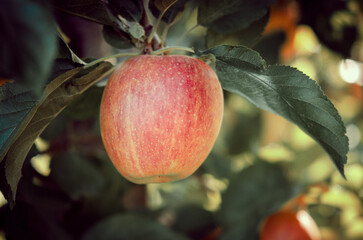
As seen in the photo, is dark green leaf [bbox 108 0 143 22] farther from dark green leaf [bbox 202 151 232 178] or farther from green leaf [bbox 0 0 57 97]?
dark green leaf [bbox 202 151 232 178]

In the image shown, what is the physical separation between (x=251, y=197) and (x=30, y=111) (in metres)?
0.90

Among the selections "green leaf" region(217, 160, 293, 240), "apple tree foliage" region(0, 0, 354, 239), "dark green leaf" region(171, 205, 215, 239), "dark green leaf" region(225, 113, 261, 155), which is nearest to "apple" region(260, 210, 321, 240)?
"green leaf" region(217, 160, 293, 240)

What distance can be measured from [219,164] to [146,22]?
2.65ft

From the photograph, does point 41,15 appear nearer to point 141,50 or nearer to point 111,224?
point 141,50

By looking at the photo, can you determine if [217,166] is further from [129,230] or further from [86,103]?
[86,103]

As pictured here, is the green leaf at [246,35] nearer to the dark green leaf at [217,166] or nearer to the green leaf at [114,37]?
the green leaf at [114,37]

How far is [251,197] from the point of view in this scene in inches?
50.4

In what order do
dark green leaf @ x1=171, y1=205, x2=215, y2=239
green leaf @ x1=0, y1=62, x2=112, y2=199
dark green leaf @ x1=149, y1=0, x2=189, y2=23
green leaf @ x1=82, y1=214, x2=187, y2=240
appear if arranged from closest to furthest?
green leaf @ x1=0, y1=62, x2=112, y2=199, dark green leaf @ x1=149, y1=0, x2=189, y2=23, green leaf @ x1=82, y1=214, x2=187, y2=240, dark green leaf @ x1=171, y1=205, x2=215, y2=239

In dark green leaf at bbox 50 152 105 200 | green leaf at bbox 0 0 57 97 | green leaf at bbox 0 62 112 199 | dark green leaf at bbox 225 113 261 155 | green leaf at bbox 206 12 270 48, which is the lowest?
dark green leaf at bbox 225 113 261 155

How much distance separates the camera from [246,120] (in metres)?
1.64

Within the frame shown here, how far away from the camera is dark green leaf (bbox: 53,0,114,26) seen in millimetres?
576

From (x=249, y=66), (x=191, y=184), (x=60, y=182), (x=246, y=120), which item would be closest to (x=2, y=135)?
(x=249, y=66)

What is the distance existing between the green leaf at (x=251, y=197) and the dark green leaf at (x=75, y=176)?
0.40 metres

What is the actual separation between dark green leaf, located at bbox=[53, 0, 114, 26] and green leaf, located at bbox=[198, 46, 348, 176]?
0.18 metres
